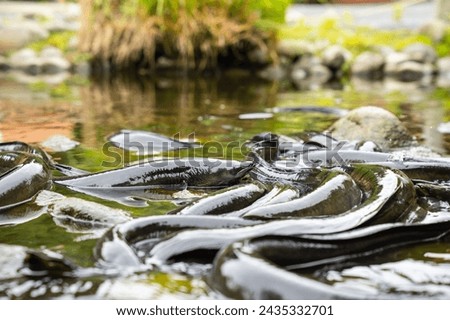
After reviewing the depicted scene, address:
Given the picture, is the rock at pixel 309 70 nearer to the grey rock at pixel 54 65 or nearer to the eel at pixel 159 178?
the grey rock at pixel 54 65

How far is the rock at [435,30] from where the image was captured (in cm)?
1270

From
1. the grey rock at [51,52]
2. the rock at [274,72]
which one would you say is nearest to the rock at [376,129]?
the rock at [274,72]

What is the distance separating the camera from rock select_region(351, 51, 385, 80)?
1201 cm

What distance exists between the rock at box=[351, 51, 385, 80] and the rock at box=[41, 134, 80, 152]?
315 inches

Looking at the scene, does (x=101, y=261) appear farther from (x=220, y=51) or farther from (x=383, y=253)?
(x=220, y=51)

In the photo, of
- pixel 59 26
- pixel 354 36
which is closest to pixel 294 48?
pixel 354 36

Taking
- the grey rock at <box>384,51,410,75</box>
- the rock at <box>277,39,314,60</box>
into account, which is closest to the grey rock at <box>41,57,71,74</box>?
the rock at <box>277,39,314,60</box>

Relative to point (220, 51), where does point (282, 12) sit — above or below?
above

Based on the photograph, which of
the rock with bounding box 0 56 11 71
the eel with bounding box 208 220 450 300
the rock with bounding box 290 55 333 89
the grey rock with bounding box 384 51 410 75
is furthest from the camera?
the rock with bounding box 0 56 11 71

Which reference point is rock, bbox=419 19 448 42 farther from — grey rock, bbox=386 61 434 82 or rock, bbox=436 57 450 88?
grey rock, bbox=386 61 434 82

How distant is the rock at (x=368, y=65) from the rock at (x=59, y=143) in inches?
315
